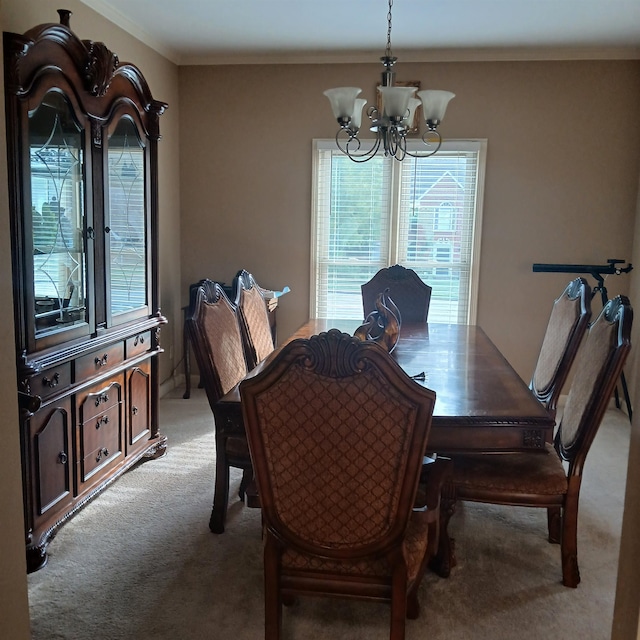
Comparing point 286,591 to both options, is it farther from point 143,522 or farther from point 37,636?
point 143,522

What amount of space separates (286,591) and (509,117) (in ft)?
12.8

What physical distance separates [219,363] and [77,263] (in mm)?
821

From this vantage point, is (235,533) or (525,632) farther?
(235,533)

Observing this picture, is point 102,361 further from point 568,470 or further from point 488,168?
point 488,168

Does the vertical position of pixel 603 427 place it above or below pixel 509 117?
below

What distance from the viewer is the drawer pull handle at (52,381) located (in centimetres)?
246

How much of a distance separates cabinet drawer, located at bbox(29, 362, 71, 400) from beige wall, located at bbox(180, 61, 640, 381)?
2460mm

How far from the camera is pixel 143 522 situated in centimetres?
280

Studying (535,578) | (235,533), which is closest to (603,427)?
(535,578)

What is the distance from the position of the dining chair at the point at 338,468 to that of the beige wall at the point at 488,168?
3.30m

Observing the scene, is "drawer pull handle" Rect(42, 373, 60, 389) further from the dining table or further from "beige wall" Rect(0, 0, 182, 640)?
"beige wall" Rect(0, 0, 182, 640)

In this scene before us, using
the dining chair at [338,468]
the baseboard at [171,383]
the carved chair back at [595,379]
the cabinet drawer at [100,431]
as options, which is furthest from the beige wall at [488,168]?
the dining chair at [338,468]

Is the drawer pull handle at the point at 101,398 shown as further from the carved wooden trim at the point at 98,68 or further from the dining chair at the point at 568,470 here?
the dining chair at the point at 568,470

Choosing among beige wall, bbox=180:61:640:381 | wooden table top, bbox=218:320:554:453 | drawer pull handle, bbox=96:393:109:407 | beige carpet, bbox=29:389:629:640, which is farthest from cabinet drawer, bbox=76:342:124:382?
beige wall, bbox=180:61:640:381
